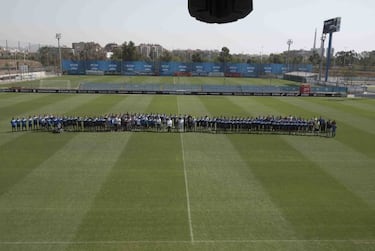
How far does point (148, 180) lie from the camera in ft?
47.1

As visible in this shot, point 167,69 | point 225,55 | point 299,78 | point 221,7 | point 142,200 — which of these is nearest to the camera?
point 221,7

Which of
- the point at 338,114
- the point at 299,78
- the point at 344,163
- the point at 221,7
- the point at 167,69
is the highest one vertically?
the point at 221,7

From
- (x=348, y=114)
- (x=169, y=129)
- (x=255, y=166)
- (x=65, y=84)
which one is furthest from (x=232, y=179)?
(x=65, y=84)

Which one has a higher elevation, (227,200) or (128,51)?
(128,51)

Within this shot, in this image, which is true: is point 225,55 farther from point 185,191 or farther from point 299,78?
point 185,191

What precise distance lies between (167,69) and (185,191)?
2887 inches

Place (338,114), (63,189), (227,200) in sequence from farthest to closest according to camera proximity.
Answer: (338,114) < (63,189) < (227,200)

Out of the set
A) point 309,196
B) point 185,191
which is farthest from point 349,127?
point 185,191

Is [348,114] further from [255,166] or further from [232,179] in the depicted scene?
[232,179]

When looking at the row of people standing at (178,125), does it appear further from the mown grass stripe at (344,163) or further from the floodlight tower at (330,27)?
the floodlight tower at (330,27)

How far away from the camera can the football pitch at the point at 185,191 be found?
396 inches

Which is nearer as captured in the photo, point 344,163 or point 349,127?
point 344,163

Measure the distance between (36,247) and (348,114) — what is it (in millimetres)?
31311

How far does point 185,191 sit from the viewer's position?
13281mm
